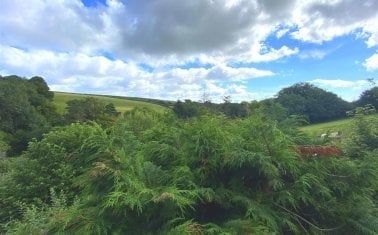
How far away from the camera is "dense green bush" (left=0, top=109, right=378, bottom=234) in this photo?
4.45 meters

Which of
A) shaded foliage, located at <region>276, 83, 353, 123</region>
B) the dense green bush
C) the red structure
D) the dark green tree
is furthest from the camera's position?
shaded foliage, located at <region>276, 83, 353, 123</region>

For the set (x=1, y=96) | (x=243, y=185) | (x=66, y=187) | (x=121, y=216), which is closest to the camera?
(x=121, y=216)

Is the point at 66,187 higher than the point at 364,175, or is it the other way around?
the point at 364,175

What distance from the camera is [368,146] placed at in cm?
1030

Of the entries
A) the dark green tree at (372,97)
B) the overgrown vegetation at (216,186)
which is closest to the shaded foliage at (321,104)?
the dark green tree at (372,97)

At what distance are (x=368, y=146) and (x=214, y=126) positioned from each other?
616 centimetres

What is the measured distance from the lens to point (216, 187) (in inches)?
206

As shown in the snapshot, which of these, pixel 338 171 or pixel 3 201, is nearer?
pixel 338 171

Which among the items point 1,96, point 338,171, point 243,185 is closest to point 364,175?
point 338,171

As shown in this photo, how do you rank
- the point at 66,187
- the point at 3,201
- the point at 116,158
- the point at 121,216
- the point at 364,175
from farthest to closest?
the point at 3,201 → the point at 66,187 → the point at 364,175 → the point at 116,158 → the point at 121,216

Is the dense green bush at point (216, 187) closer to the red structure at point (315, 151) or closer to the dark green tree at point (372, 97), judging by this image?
the red structure at point (315, 151)

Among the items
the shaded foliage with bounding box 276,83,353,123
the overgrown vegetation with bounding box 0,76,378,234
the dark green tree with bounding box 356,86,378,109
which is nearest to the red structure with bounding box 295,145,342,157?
the overgrown vegetation with bounding box 0,76,378,234

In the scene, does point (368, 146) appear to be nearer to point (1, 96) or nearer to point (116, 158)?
point (116, 158)

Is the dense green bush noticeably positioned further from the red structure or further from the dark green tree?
the dark green tree
